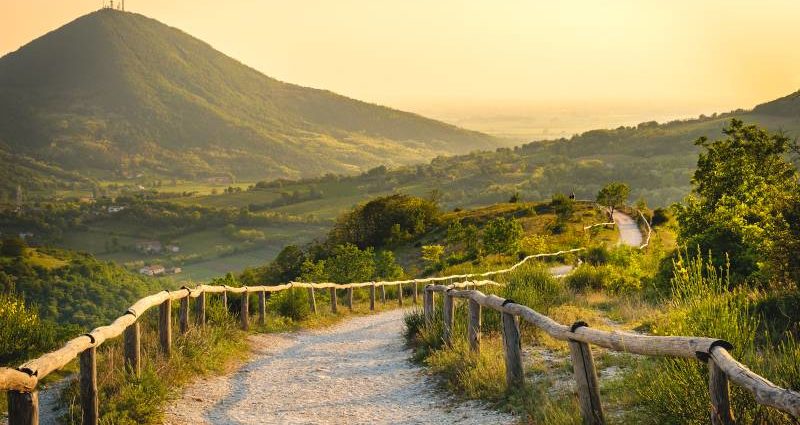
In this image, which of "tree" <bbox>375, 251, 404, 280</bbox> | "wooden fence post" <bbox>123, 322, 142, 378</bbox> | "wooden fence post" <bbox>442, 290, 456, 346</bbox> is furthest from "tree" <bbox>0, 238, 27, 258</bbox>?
"wooden fence post" <bbox>123, 322, 142, 378</bbox>

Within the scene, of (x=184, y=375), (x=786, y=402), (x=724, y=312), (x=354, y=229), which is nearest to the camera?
(x=786, y=402)

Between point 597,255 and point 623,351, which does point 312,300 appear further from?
point 597,255

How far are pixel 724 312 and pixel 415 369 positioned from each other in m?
5.80

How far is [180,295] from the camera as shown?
1151 cm

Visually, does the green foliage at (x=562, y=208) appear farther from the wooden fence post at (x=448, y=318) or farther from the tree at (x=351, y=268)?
the wooden fence post at (x=448, y=318)

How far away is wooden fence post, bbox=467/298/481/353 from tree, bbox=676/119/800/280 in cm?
528

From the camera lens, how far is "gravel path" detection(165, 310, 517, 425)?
8.59m

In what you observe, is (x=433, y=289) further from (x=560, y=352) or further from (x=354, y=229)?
(x=354, y=229)

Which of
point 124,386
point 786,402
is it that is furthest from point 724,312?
point 124,386

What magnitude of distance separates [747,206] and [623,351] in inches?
457

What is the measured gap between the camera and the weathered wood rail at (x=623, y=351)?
4301mm

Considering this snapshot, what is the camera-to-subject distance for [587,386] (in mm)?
6559

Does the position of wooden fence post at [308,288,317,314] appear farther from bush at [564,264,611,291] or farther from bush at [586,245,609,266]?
bush at [586,245,609,266]

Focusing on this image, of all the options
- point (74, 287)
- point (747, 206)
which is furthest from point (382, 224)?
point (747, 206)
